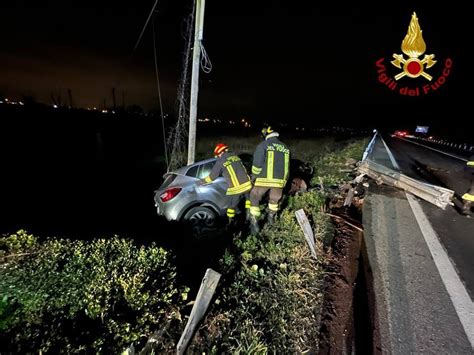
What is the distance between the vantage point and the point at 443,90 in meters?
55.5

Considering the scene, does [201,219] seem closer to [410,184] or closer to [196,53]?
[196,53]

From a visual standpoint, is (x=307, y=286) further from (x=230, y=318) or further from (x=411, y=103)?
(x=411, y=103)

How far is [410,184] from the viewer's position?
7.20m

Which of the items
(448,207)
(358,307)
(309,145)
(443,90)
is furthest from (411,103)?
(358,307)

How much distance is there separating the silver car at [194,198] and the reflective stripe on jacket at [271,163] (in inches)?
43.7

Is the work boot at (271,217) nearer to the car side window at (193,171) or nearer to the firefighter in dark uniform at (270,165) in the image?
the firefighter in dark uniform at (270,165)

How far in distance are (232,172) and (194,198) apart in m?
1.07

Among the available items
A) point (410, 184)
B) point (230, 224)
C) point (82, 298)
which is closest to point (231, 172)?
point (230, 224)

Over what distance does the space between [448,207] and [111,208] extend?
9488 millimetres

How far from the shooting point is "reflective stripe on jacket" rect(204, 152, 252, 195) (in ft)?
17.1

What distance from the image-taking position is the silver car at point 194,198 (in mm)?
5652

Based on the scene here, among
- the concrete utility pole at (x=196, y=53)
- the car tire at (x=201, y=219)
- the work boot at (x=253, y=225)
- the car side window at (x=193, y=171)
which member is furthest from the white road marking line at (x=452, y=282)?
the concrete utility pole at (x=196, y=53)

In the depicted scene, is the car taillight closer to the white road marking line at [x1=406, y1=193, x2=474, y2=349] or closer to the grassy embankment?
the grassy embankment

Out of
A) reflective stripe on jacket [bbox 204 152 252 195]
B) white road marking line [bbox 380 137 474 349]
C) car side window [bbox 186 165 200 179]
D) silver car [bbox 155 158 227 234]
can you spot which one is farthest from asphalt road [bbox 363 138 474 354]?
car side window [bbox 186 165 200 179]
